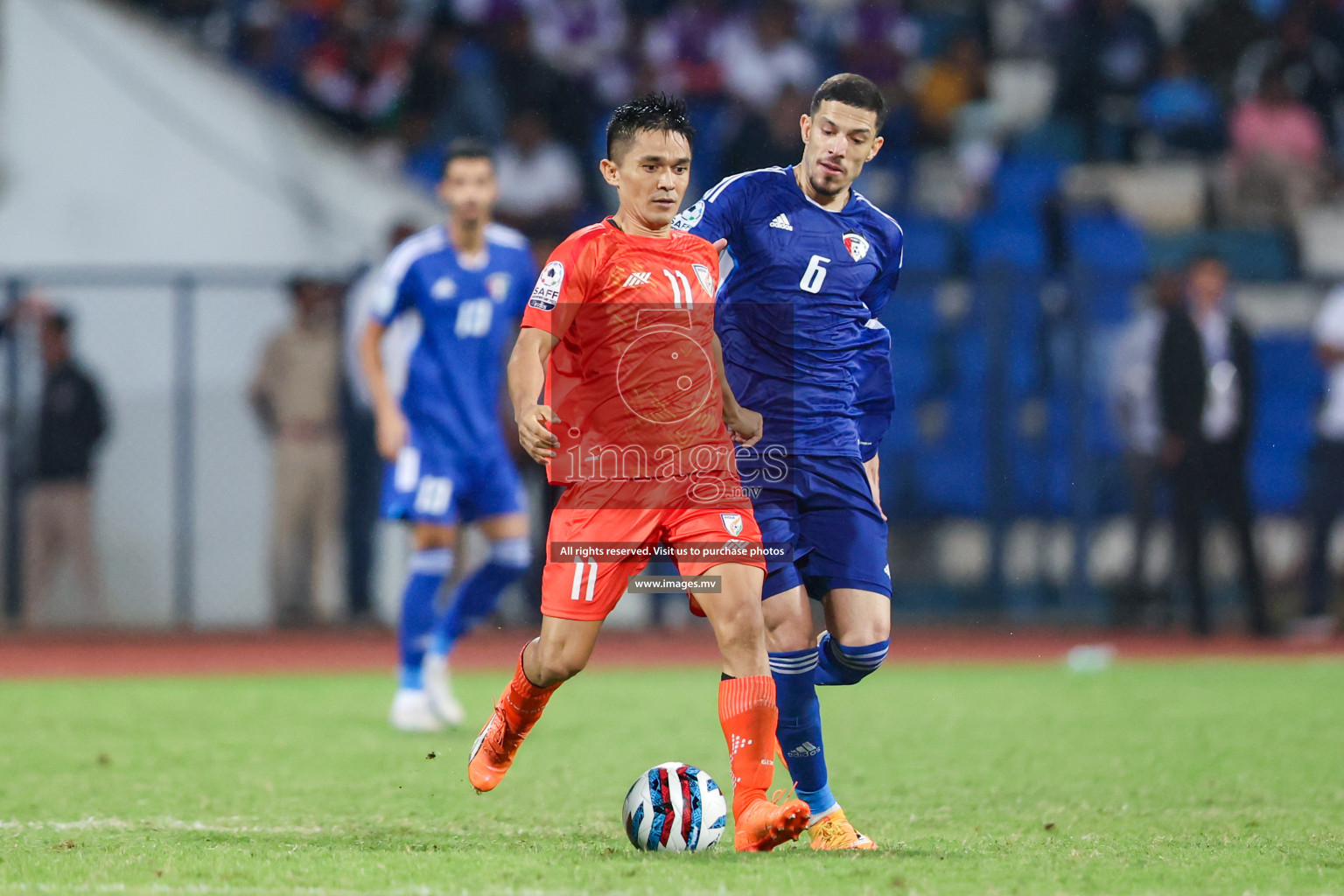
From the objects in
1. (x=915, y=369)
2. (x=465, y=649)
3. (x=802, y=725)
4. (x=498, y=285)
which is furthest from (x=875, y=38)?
(x=802, y=725)

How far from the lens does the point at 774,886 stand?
13.6 feet

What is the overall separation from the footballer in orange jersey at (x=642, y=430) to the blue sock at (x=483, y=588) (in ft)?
10.0

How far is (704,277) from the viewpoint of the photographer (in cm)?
512

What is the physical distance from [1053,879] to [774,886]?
752mm

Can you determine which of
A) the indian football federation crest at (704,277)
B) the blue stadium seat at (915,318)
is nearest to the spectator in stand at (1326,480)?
the blue stadium seat at (915,318)

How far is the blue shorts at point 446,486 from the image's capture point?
26.6 ft

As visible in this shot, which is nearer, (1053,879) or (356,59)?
(1053,879)

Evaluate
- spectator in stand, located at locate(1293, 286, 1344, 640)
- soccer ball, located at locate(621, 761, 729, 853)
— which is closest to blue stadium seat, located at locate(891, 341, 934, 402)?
spectator in stand, located at locate(1293, 286, 1344, 640)

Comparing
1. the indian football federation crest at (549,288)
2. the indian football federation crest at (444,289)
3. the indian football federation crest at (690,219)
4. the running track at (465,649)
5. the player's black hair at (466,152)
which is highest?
the player's black hair at (466,152)

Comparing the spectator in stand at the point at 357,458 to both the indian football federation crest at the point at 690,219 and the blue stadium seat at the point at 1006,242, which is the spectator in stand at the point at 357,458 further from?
the indian football federation crest at the point at 690,219

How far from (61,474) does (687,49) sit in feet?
23.4

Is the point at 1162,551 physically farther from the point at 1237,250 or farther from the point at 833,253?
the point at 833,253

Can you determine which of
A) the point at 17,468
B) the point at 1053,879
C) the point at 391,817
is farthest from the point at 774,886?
the point at 17,468

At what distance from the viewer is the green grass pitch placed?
436 centimetres
